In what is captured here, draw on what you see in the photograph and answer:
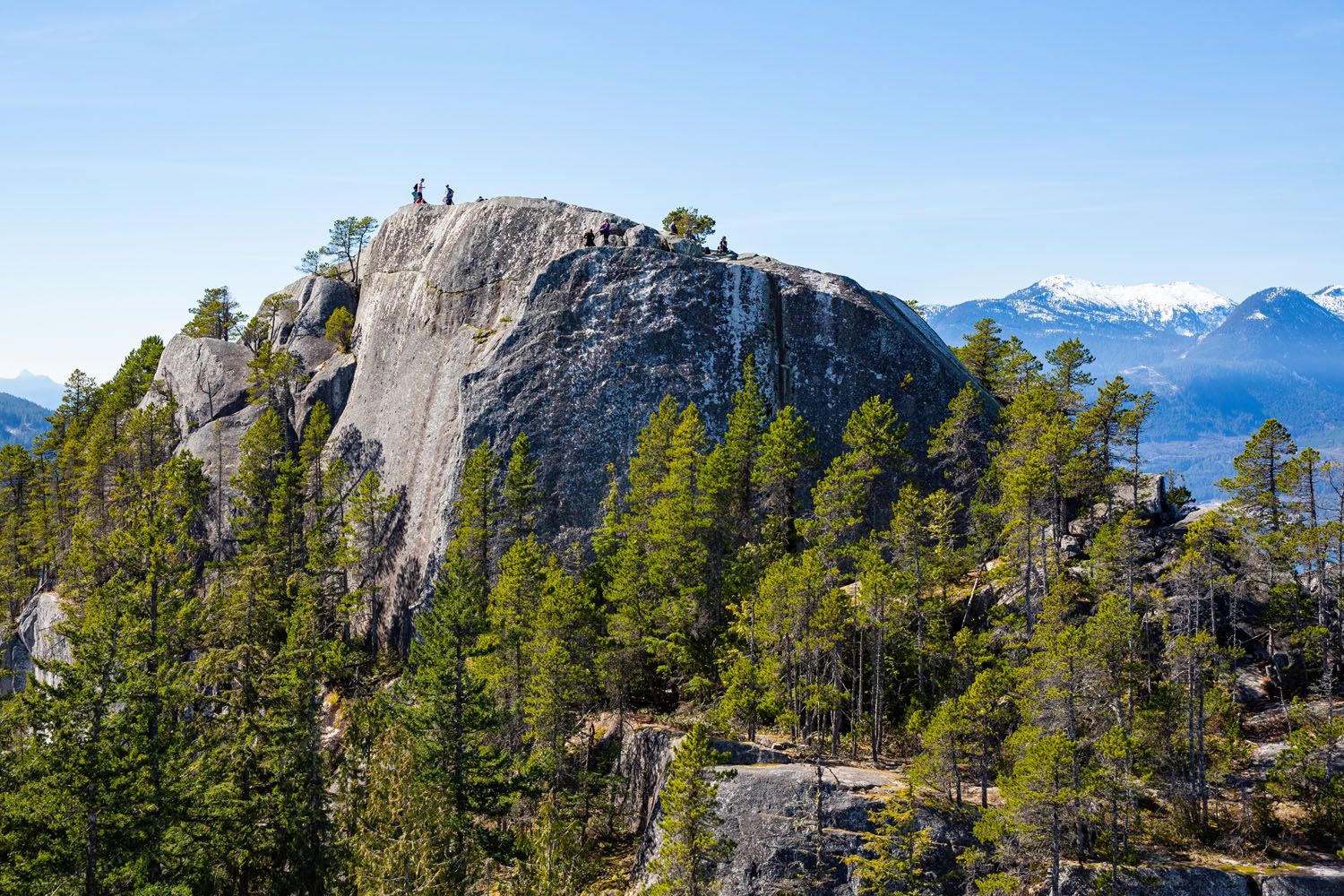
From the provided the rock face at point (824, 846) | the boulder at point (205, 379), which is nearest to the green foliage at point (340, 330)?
the boulder at point (205, 379)

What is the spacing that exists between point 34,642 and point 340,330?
116 ft

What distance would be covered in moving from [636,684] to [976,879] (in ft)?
69.4

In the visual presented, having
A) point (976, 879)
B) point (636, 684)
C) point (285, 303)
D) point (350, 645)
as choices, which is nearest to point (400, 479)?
point (350, 645)

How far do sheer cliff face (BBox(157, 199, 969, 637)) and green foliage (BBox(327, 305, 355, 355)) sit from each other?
12.4m

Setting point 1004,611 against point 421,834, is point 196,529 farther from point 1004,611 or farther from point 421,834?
point 1004,611

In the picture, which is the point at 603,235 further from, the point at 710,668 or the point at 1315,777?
the point at 1315,777

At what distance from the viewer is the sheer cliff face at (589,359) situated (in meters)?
A: 65.2

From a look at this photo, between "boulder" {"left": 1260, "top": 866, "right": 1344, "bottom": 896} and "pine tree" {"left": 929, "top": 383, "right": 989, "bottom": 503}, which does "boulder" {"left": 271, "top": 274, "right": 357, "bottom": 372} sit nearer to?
"pine tree" {"left": 929, "top": 383, "right": 989, "bottom": 503}

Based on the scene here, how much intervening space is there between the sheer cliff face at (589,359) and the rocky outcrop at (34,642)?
87.2 ft

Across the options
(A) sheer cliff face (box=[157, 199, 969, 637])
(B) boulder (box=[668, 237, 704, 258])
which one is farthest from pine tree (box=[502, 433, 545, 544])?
(B) boulder (box=[668, 237, 704, 258])

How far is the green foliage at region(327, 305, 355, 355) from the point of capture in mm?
84562

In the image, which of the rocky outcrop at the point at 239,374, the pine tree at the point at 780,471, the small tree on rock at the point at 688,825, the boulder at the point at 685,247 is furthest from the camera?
the rocky outcrop at the point at 239,374

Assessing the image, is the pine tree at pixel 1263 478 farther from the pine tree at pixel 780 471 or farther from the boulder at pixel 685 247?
the boulder at pixel 685 247

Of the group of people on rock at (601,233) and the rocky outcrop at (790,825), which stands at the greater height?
the group of people on rock at (601,233)
